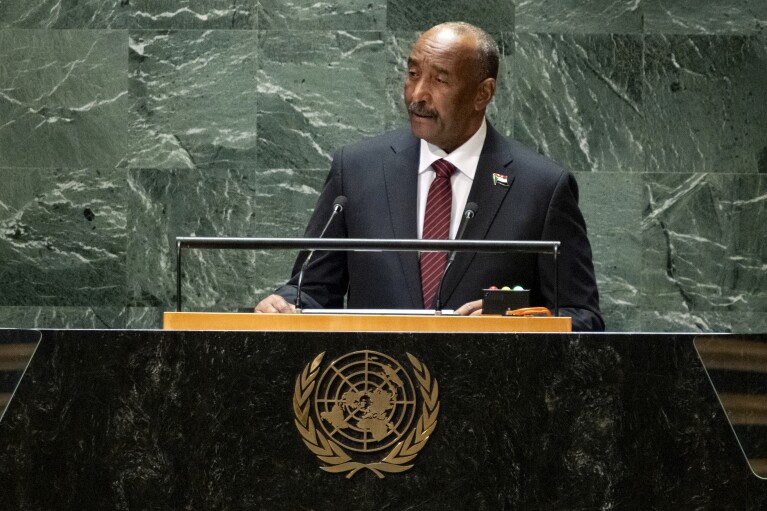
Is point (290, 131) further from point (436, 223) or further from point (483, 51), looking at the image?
point (436, 223)

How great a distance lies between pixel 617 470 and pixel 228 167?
136 inches

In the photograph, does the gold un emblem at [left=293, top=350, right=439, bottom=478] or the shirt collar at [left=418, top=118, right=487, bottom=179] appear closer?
the gold un emblem at [left=293, top=350, right=439, bottom=478]

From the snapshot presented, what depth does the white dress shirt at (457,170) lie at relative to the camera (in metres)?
4.04

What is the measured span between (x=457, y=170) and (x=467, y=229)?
0.23 m

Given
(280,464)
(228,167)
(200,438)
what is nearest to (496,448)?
(280,464)

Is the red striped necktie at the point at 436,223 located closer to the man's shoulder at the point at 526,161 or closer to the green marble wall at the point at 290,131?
the man's shoulder at the point at 526,161

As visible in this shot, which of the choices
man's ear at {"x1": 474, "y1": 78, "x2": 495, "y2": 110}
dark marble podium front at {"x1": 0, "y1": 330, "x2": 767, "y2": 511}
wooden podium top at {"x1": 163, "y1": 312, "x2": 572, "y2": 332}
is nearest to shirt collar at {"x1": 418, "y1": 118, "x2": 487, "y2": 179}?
man's ear at {"x1": 474, "y1": 78, "x2": 495, "y2": 110}

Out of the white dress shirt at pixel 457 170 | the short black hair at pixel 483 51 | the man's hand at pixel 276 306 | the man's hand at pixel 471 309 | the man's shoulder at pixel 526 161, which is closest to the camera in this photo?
the man's hand at pixel 471 309

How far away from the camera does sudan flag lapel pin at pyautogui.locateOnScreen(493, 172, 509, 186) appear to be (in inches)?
162

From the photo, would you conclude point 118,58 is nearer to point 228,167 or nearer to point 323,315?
point 228,167

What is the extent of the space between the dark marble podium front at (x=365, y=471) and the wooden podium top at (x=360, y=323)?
146 millimetres

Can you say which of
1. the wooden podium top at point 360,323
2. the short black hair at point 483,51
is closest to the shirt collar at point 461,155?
the short black hair at point 483,51

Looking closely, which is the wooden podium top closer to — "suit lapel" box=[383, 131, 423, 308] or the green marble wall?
"suit lapel" box=[383, 131, 423, 308]

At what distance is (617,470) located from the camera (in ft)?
8.23
